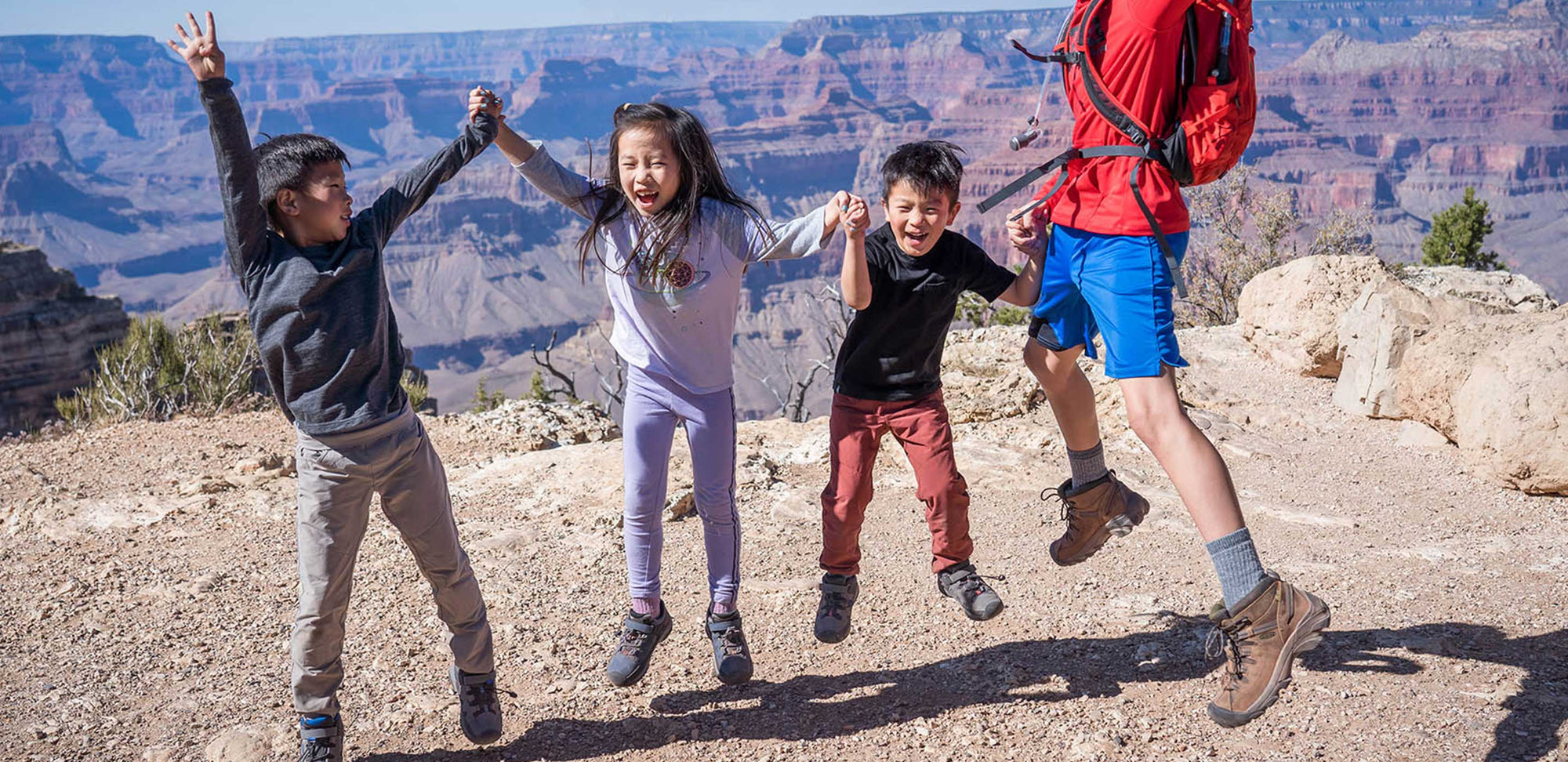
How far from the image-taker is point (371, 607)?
4480 millimetres

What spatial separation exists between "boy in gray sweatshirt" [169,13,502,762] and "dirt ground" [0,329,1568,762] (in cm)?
59

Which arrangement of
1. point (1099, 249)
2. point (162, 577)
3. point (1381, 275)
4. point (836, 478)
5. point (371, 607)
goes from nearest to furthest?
point (1099, 249) → point (836, 478) → point (371, 607) → point (162, 577) → point (1381, 275)

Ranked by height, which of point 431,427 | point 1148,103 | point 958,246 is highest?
point 1148,103

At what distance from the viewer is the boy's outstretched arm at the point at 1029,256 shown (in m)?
3.38

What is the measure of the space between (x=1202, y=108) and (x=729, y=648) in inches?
83.7

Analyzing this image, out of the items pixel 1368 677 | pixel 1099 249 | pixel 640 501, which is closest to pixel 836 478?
pixel 640 501

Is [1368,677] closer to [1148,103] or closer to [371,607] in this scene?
[1148,103]

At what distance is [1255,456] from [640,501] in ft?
13.8

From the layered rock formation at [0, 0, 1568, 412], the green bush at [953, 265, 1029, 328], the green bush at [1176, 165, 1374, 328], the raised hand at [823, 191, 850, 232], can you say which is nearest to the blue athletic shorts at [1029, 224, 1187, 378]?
the raised hand at [823, 191, 850, 232]

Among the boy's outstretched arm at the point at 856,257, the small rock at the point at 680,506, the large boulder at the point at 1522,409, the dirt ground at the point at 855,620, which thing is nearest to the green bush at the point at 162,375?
the dirt ground at the point at 855,620

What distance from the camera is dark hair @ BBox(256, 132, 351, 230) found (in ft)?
9.55

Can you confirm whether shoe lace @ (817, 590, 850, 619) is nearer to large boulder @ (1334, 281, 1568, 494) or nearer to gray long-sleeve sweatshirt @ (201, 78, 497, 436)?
gray long-sleeve sweatshirt @ (201, 78, 497, 436)

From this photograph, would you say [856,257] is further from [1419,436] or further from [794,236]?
[1419,436]

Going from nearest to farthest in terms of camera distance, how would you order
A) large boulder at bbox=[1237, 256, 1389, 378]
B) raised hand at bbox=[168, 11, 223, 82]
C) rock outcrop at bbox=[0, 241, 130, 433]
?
raised hand at bbox=[168, 11, 223, 82] → large boulder at bbox=[1237, 256, 1389, 378] → rock outcrop at bbox=[0, 241, 130, 433]
